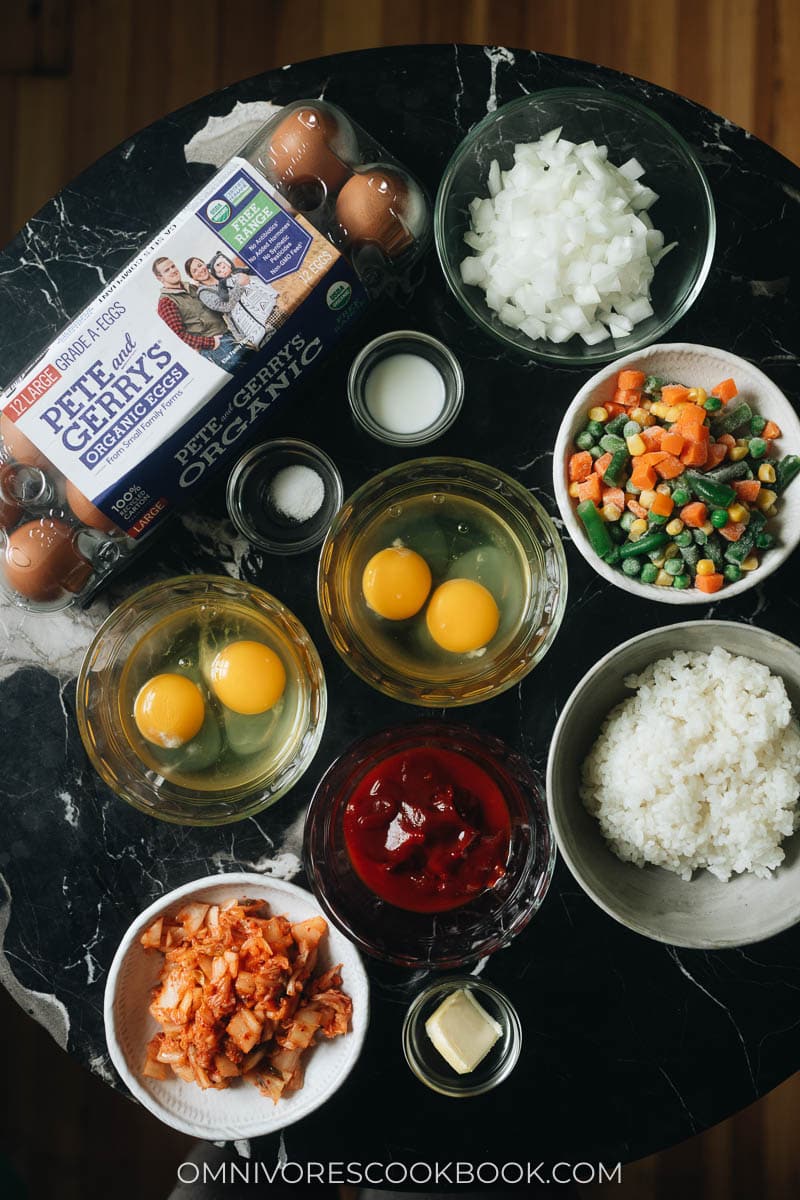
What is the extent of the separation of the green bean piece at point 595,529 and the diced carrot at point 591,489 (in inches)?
0.7

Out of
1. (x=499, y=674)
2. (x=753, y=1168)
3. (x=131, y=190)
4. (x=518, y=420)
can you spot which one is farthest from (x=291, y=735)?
(x=753, y=1168)

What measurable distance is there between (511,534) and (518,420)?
27 cm

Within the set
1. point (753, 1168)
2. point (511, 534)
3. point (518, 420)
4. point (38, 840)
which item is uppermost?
point (518, 420)

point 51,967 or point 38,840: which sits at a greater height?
point 38,840

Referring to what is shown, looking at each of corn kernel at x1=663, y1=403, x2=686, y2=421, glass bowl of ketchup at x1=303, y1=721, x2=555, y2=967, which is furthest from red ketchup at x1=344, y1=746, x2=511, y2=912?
corn kernel at x1=663, y1=403, x2=686, y2=421

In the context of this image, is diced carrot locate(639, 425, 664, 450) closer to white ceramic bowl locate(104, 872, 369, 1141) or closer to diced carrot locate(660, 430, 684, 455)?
diced carrot locate(660, 430, 684, 455)

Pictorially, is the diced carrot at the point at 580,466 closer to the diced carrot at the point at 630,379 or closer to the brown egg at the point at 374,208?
the diced carrot at the point at 630,379

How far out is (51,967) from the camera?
2369mm

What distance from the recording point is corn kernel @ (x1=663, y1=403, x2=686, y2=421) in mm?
2254

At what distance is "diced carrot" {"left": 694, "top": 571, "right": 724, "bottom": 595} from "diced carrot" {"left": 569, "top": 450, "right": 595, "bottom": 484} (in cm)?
34

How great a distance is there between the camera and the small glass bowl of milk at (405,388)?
2.39m

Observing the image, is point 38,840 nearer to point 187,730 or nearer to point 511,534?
point 187,730

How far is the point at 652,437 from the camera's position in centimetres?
226

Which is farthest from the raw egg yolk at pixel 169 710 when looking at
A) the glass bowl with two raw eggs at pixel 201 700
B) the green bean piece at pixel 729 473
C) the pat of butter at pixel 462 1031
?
the green bean piece at pixel 729 473
